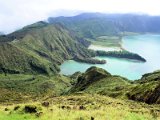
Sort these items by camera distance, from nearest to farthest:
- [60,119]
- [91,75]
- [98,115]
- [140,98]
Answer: [60,119] < [98,115] < [140,98] < [91,75]

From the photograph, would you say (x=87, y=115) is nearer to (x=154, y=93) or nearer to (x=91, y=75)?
(x=154, y=93)

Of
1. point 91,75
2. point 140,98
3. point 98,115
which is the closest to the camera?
point 98,115

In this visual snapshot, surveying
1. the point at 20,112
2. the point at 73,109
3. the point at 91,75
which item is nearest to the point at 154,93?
the point at 73,109

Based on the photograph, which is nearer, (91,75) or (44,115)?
(44,115)

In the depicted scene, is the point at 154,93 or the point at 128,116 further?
the point at 154,93

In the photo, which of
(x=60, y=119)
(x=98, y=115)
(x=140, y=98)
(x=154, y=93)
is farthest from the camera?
(x=140, y=98)

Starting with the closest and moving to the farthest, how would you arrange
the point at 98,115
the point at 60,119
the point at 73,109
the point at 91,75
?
the point at 60,119, the point at 98,115, the point at 73,109, the point at 91,75

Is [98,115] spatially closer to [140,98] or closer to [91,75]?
[140,98]

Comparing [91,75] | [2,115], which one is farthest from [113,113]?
[91,75]

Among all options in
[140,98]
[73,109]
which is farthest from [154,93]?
[73,109]
